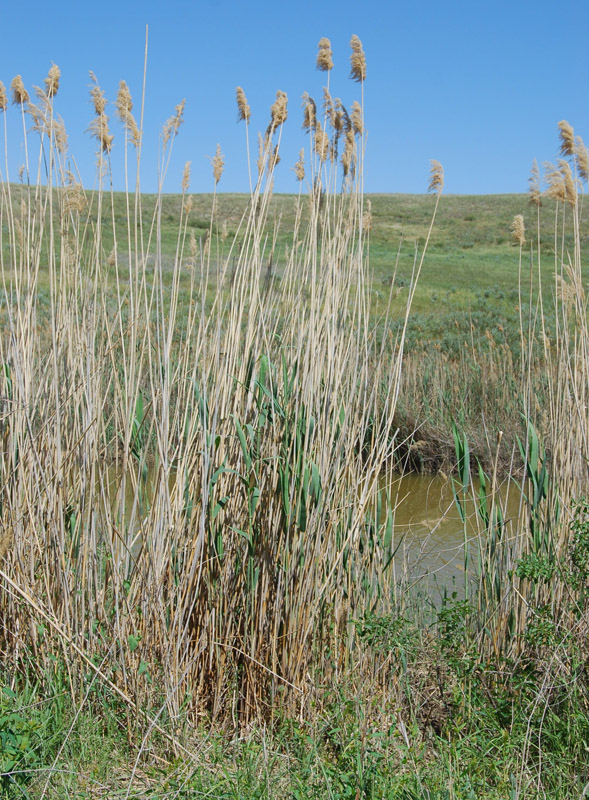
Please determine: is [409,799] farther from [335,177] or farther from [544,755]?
[335,177]

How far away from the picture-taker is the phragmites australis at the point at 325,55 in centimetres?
211

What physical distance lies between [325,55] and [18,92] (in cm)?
96

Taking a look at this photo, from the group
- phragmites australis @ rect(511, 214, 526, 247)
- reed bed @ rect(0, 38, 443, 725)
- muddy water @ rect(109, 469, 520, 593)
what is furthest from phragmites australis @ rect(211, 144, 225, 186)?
muddy water @ rect(109, 469, 520, 593)

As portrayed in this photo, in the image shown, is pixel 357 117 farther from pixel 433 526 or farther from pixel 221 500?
pixel 433 526

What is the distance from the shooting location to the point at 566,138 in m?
2.57

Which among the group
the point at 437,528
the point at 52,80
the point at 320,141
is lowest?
the point at 437,528

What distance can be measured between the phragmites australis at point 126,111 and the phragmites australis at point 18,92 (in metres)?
0.42

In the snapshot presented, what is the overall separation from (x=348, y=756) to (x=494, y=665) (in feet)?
2.58

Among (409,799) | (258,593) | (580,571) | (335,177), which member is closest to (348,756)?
(409,799)

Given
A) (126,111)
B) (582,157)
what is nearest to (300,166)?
(126,111)

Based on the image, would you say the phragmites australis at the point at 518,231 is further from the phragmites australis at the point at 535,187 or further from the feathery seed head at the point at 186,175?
the feathery seed head at the point at 186,175

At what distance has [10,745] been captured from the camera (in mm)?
1710

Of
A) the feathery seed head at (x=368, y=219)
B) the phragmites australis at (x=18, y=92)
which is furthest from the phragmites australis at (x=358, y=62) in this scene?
the phragmites australis at (x=18, y=92)

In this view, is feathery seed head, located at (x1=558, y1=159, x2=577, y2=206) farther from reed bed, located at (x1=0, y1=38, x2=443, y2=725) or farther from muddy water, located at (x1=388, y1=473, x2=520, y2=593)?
muddy water, located at (x1=388, y1=473, x2=520, y2=593)
